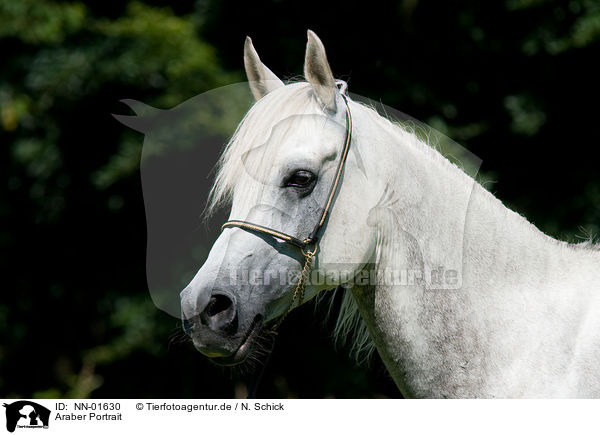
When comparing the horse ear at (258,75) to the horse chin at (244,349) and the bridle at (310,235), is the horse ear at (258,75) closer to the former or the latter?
the bridle at (310,235)

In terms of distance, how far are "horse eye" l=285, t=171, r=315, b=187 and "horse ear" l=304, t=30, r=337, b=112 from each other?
0.26 m

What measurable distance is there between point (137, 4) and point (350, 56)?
2.36m

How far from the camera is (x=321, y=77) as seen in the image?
2010 millimetres

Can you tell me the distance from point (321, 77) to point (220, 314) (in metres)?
0.85

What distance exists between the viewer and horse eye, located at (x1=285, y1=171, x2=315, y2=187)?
1.92 metres

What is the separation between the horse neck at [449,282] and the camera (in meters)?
1.96

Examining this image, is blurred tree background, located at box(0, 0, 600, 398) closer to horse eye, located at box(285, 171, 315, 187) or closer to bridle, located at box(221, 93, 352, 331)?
bridle, located at box(221, 93, 352, 331)

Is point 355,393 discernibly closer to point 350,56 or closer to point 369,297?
point 350,56

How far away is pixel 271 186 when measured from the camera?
6.27 ft

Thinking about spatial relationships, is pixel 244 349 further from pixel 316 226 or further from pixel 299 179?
pixel 299 179
